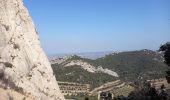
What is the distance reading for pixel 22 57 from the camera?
42000 mm

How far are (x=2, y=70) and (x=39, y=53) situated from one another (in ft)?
36.7

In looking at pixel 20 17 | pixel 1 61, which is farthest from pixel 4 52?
pixel 20 17

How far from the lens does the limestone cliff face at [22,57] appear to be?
3853 centimetres

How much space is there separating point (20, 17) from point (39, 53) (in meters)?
5.82

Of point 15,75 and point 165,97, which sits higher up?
point 15,75

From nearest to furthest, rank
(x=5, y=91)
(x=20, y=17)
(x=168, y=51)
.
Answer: (x=5, y=91) → (x=20, y=17) → (x=168, y=51)

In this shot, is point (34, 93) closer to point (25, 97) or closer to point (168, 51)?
point (25, 97)

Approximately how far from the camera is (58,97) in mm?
47688

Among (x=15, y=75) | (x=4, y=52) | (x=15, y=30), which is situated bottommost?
(x=15, y=75)

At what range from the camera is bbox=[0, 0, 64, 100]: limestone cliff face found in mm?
38531

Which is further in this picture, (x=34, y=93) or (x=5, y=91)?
(x=34, y=93)

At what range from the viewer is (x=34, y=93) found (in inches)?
1613

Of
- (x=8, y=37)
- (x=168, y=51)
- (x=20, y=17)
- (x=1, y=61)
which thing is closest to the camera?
(x=1, y=61)

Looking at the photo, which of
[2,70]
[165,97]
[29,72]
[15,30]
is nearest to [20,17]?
[15,30]
